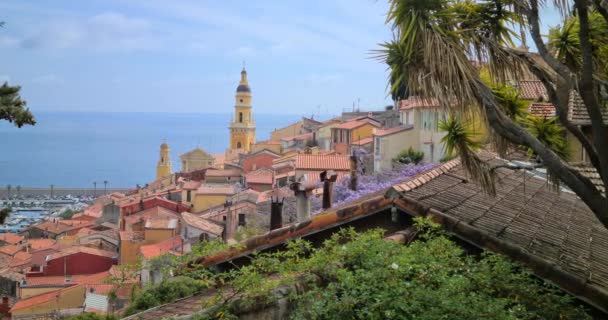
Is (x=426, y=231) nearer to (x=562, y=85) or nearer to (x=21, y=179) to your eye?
(x=562, y=85)

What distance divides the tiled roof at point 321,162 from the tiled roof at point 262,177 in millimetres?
9638

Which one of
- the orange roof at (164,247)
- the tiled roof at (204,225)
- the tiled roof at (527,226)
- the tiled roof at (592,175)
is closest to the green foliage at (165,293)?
the tiled roof at (527,226)

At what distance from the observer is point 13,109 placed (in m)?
16.2

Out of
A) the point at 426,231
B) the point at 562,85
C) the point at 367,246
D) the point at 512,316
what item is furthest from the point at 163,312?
the point at 562,85

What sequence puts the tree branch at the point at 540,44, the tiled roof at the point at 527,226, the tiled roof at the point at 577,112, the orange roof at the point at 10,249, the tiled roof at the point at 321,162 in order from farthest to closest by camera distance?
the orange roof at the point at 10,249 → the tiled roof at the point at 321,162 → the tiled roof at the point at 577,112 → the tree branch at the point at 540,44 → the tiled roof at the point at 527,226

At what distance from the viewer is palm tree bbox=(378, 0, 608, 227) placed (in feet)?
26.0

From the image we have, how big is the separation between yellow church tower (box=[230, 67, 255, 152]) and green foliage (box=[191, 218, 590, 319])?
12155cm

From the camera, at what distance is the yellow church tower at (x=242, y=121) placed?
129000 millimetres

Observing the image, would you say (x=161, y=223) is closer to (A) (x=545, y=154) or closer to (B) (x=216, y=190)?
(B) (x=216, y=190)

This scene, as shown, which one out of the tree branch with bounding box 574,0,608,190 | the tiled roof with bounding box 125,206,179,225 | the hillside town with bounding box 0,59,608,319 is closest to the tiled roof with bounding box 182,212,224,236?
the hillside town with bounding box 0,59,608,319

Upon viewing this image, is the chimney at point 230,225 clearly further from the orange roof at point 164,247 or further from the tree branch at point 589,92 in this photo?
the tree branch at point 589,92

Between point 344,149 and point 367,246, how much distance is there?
52.8 m

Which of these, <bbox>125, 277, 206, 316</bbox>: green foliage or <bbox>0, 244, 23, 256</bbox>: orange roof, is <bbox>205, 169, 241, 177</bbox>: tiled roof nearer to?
<bbox>0, 244, 23, 256</bbox>: orange roof

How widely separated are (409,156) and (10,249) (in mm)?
35022
